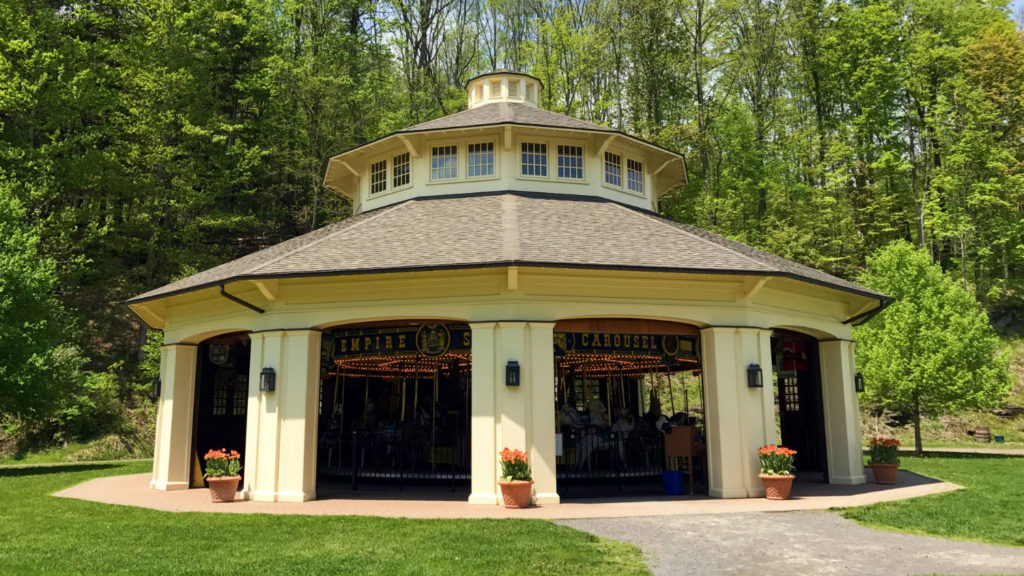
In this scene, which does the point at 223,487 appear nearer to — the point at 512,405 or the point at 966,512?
the point at 512,405

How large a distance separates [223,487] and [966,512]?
12362 mm

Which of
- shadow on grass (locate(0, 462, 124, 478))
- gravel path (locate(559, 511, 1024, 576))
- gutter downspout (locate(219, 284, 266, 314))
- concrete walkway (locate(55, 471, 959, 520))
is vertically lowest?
gravel path (locate(559, 511, 1024, 576))

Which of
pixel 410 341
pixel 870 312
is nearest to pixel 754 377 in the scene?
pixel 870 312

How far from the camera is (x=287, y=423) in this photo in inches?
526

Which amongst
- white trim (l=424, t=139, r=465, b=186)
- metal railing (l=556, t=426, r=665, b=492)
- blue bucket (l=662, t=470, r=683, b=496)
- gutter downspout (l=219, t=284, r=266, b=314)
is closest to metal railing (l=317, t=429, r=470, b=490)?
metal railing (l=556, t=426, r=665, b=492)

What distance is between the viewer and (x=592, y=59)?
40969mm

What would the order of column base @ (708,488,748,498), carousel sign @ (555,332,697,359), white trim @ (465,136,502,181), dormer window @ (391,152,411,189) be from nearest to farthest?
column base @ (708,488,748,498) → carousel sign @ (555,332,697,359) → white trim @ (465,136,502,181) → dormer window @ (391,152,411,189)

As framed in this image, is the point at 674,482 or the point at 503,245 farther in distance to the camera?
the point at 674,482

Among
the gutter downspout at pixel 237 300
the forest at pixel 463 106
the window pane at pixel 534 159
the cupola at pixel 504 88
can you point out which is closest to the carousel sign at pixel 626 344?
the window pane at pixel 534 159

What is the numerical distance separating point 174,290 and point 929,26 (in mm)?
43631

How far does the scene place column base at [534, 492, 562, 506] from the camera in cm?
1234

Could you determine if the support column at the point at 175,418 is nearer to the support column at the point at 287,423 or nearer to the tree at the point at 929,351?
the support column at the point at 287,423

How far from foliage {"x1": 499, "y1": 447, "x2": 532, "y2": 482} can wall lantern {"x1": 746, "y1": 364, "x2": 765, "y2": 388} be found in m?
4.71

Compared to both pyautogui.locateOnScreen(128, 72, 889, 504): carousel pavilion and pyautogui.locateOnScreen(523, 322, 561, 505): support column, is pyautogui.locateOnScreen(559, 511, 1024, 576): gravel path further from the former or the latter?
pyautogui.locateOnScreen(128, 72, 889, 504): carousel pavilion
